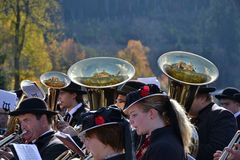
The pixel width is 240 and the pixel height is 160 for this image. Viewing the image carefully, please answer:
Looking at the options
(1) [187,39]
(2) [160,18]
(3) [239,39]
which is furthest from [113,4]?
(3) [239,39]

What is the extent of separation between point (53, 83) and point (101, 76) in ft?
7.71

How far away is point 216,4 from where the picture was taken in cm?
11212

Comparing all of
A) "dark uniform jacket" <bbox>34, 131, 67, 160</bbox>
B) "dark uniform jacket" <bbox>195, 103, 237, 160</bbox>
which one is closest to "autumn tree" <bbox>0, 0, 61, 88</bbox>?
"dark uniform jacket" <bbox>195, 103, 237, 160</bbox>

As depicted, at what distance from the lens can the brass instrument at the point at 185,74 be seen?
21.8 ft

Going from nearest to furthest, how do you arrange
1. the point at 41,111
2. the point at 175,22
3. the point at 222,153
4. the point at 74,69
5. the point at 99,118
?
the point at 99,118 → the point at 222,153 → the point at 41,111 → the point at 74,69 → the point at 175,22

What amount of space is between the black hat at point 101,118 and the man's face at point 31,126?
1.99 meters

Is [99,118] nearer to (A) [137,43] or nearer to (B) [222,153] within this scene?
(B) [222,153]

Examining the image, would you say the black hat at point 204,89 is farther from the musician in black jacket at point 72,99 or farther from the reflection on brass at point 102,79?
the musician in black jacket at point 72,99

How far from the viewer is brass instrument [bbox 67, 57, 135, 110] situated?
23.0ft

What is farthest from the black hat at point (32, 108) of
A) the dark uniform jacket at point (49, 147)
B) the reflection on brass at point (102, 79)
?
the reflection on brass at point (102, 79)

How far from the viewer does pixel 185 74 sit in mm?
6844

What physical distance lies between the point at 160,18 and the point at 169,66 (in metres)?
116

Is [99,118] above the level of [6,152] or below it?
above

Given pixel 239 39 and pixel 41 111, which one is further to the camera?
pixel 239 39
